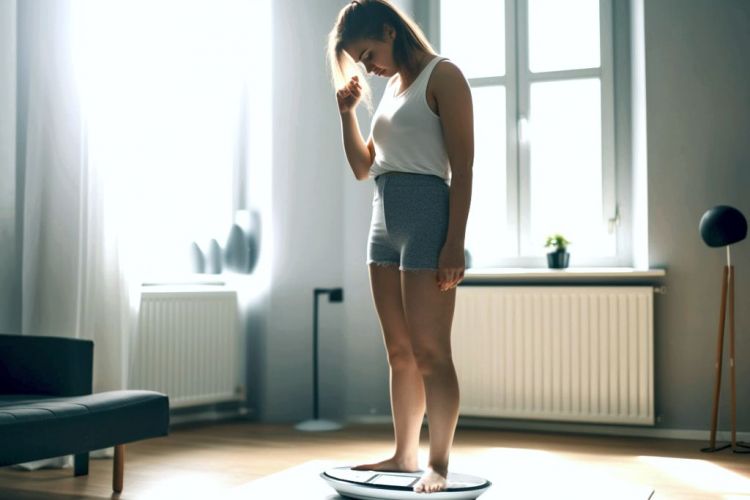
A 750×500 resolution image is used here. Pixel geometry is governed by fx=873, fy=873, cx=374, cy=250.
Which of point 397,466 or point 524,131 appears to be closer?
point 397,466

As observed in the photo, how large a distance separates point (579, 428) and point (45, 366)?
7.30 ft

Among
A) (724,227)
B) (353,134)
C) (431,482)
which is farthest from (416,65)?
(724,227)

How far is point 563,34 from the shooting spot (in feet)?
13.2

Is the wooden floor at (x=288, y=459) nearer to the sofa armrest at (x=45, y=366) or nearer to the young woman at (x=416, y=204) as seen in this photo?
the sofa armrest at (x=45, y=366)

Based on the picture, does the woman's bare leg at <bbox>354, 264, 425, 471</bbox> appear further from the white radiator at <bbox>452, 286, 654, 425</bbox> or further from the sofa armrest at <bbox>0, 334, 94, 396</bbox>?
the white radiator at <bbox>452, 286, 654, 425</bbox>

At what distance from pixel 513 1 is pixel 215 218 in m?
1.74

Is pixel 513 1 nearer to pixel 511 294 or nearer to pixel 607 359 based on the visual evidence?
pixel 511 294

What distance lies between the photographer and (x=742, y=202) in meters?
3.52

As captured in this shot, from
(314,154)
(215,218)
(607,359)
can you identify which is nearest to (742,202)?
(607,359)

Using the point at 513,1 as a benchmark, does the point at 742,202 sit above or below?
below

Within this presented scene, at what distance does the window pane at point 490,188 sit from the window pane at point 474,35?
0.12 meters

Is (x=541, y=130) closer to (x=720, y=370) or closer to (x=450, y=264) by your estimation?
(x=720, y=370)

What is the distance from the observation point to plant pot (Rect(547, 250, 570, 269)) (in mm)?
3777

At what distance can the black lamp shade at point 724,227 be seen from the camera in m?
3.22
